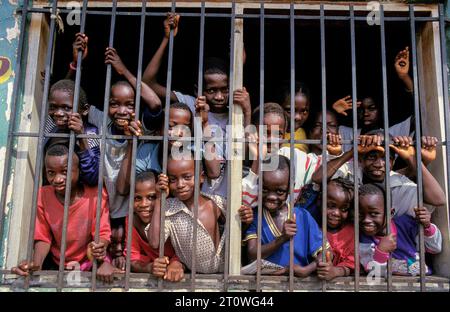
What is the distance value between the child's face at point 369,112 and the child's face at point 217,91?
3.27ft

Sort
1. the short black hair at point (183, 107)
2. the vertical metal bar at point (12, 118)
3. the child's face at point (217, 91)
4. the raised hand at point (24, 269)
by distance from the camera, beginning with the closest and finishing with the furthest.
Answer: the raised hand at point (24, 269)
the vertical metal bar at point (12, 118)
the short black hair at point (183, 107)
the child's face at point (217, 91)

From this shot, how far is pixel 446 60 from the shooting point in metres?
3.28


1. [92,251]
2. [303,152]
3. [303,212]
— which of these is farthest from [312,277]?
[92,251]

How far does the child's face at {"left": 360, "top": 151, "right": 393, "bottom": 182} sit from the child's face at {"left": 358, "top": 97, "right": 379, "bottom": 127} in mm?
606

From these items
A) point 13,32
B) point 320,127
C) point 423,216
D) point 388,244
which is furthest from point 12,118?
point 423,216

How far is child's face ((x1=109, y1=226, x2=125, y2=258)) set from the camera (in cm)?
332

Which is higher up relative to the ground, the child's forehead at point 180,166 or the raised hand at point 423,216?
the child's forehead at point 180,166

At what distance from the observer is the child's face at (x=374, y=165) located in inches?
132

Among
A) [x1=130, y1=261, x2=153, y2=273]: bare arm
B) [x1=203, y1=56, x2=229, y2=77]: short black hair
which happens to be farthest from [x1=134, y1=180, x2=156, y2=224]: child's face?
[x1=203, y1=56, x2=229, y2=77]: short black hair

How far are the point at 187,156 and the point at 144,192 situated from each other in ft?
1.00

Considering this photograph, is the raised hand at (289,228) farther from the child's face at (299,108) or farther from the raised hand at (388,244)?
the child's face at (299,108)

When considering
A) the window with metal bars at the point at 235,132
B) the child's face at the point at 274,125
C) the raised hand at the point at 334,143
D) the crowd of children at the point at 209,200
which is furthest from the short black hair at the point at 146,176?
the raised hand at the point at 334,143

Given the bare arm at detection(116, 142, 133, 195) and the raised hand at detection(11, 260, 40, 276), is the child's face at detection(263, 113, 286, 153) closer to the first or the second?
the bare arm at detection(116, 142, 133, 195)

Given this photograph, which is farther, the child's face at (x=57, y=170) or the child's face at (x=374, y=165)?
the child's face at (x=374, y=165)
